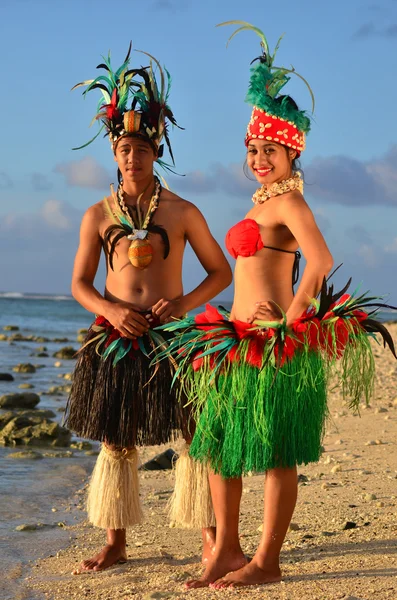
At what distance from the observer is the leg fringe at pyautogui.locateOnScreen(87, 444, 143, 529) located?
176 inches

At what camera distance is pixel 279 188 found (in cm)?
388

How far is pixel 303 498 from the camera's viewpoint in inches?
217

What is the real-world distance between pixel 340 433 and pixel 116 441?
12.6 feet

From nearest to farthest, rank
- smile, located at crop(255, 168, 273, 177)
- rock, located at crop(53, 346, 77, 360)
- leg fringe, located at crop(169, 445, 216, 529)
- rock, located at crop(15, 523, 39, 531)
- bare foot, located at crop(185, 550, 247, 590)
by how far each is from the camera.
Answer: bare foot, located at crop(185, 550, 247, 590)
smile, located at crop(255, 168, 273, 177)
leg fringe, located at crop(169, 445, 216, 529)
rock, located at crop(15, 523, 39, 531)
rock, located at crop(53, 346, 77, 360)

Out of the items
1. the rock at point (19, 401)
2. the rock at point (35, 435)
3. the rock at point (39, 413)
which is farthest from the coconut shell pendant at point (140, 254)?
the rock at point (19, 401)

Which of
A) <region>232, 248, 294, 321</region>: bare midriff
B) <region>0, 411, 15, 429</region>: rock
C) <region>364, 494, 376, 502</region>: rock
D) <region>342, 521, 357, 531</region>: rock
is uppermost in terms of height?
<region>232, 248, 294, 321</region>: bare midriff

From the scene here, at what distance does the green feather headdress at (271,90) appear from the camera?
155 inches

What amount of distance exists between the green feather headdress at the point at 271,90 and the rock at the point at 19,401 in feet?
24.3

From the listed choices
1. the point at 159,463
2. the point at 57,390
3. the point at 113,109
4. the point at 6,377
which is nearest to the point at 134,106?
the point at 113,109

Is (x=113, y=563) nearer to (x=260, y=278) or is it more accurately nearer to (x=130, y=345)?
(x=130, y=345)

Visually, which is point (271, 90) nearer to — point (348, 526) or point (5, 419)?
point (348, 526)

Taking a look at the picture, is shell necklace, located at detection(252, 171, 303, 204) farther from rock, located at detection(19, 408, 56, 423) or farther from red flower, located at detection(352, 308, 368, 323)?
rock, located at detection(19, 408, 56, 423)

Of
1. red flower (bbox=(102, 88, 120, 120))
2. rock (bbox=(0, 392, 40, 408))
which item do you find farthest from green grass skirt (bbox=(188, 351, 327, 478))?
rock (bbox=(0, 392, 40, 408))

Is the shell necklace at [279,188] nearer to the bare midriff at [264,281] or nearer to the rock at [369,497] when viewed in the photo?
the bare midriff at [264,281]
